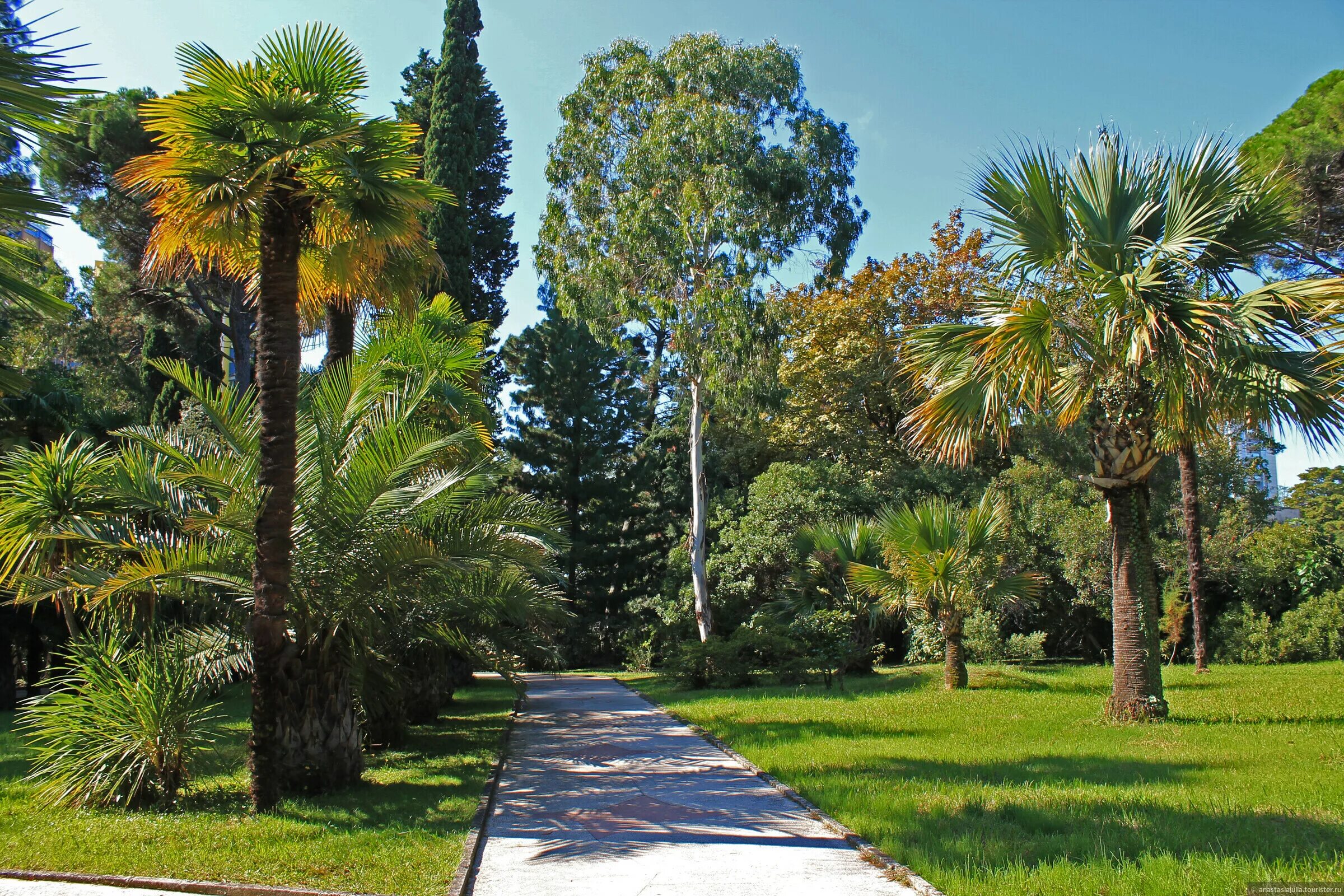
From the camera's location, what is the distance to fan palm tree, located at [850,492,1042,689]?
1444 cm

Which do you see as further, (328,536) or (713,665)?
(713,665)

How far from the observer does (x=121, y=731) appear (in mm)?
7164

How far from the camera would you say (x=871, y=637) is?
18.5 metres

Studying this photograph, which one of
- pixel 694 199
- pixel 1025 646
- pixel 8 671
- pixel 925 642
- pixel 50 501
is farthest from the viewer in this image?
pixel 694 199

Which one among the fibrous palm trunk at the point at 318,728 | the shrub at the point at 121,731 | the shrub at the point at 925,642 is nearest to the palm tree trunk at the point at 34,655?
the shrub at the point at 121,731

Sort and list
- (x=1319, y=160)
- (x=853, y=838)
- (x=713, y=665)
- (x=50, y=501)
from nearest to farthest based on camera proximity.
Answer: (x=853, y=838) < (x=50, y=501) < (x=1319, y=160) < (x=713, y=665)

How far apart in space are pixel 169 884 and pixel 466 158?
2460 cm

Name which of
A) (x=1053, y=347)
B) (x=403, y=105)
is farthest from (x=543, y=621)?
(x=403, y=105)

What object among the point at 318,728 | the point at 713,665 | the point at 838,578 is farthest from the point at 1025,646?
the point at 318,728

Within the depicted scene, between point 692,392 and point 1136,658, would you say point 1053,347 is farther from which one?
point 692,392

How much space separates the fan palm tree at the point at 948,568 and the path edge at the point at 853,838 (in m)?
5.68

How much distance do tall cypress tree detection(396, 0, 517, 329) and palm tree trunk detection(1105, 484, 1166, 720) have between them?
16.5 metres

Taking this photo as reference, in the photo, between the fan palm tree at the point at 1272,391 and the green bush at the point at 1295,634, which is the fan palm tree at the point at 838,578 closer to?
the fan palm tree at the point at 1272,391

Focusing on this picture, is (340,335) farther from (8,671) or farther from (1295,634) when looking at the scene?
(1295,634)
